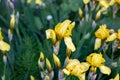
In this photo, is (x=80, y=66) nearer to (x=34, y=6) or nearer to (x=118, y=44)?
(x=118, y=44)

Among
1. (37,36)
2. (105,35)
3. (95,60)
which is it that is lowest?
(95,60)

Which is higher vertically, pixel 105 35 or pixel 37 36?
pixel 37 36

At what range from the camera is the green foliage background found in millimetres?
1630

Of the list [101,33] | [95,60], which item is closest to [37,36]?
[101,33]

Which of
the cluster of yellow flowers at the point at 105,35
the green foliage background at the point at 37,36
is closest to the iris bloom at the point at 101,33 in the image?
the cluster of yellow flowers at the point at 105,35

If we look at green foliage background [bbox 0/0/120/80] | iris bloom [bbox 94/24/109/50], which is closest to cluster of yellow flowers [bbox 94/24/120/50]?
iris bloom [bbox 94/24/109/50]

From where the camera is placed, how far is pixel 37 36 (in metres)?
2.04

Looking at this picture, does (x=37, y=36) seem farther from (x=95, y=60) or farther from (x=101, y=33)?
(x=95, y=60)

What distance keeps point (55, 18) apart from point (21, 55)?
544mm

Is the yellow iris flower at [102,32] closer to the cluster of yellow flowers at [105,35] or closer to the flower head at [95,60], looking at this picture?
the cluster of yellow flowers at [105,35]

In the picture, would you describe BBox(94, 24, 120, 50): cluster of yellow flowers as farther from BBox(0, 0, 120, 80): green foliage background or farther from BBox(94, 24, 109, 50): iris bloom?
BBox(0, 0, 120, 80): green foliage background

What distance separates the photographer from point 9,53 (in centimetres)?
175

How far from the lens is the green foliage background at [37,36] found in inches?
64.2

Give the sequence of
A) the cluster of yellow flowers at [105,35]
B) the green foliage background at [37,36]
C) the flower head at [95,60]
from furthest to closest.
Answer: the green foliage background at [37,36]
the cluster of yellow flowers at [105,35]
the flower head at [95,60]
